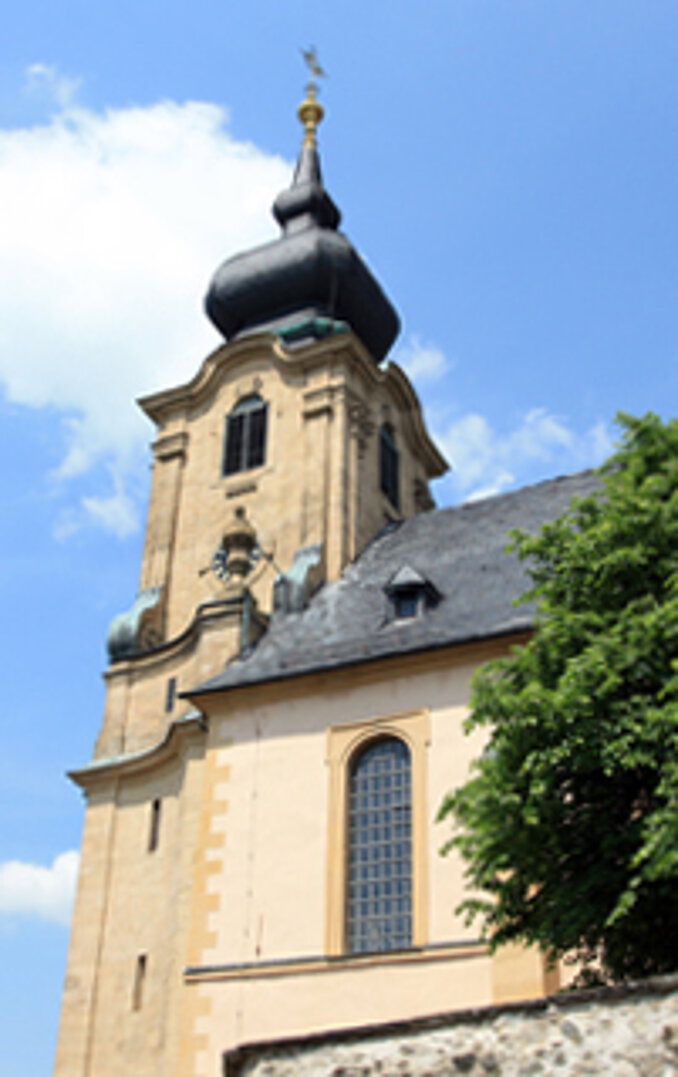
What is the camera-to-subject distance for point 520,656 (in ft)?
45.3

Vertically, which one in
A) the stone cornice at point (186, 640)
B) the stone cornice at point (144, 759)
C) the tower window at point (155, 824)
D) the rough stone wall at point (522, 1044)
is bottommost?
the rough stone wall at point (522, 1044)

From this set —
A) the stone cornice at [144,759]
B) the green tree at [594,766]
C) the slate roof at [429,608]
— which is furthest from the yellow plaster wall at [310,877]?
the green tree at [594,766]

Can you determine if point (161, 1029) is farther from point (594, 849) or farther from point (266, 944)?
point (594, 849)

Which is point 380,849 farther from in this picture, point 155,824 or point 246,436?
point 246,436

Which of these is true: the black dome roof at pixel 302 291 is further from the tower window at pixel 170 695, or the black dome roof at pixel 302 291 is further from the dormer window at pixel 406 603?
the dormer window at pixel 406 603

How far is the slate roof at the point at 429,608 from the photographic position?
2034cm

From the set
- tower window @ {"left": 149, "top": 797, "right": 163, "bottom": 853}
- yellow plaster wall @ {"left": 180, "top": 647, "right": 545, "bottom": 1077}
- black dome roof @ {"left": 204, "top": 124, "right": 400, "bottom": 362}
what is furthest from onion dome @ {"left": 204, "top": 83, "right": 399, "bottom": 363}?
yellow plaster wall @ {"left": 180, "top": 647, "right": 545, "bottom": 1077}

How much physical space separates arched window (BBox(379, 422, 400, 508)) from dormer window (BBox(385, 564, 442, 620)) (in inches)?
311

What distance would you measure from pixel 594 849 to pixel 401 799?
6.40 m

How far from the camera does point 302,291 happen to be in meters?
32.5

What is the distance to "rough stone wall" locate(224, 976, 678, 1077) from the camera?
30.7 feet

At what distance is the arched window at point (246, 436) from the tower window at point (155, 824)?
28.4ft

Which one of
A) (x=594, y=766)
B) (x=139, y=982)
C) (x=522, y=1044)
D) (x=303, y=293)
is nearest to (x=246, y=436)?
(x=303, y=293)

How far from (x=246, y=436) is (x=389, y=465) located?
143 inches
